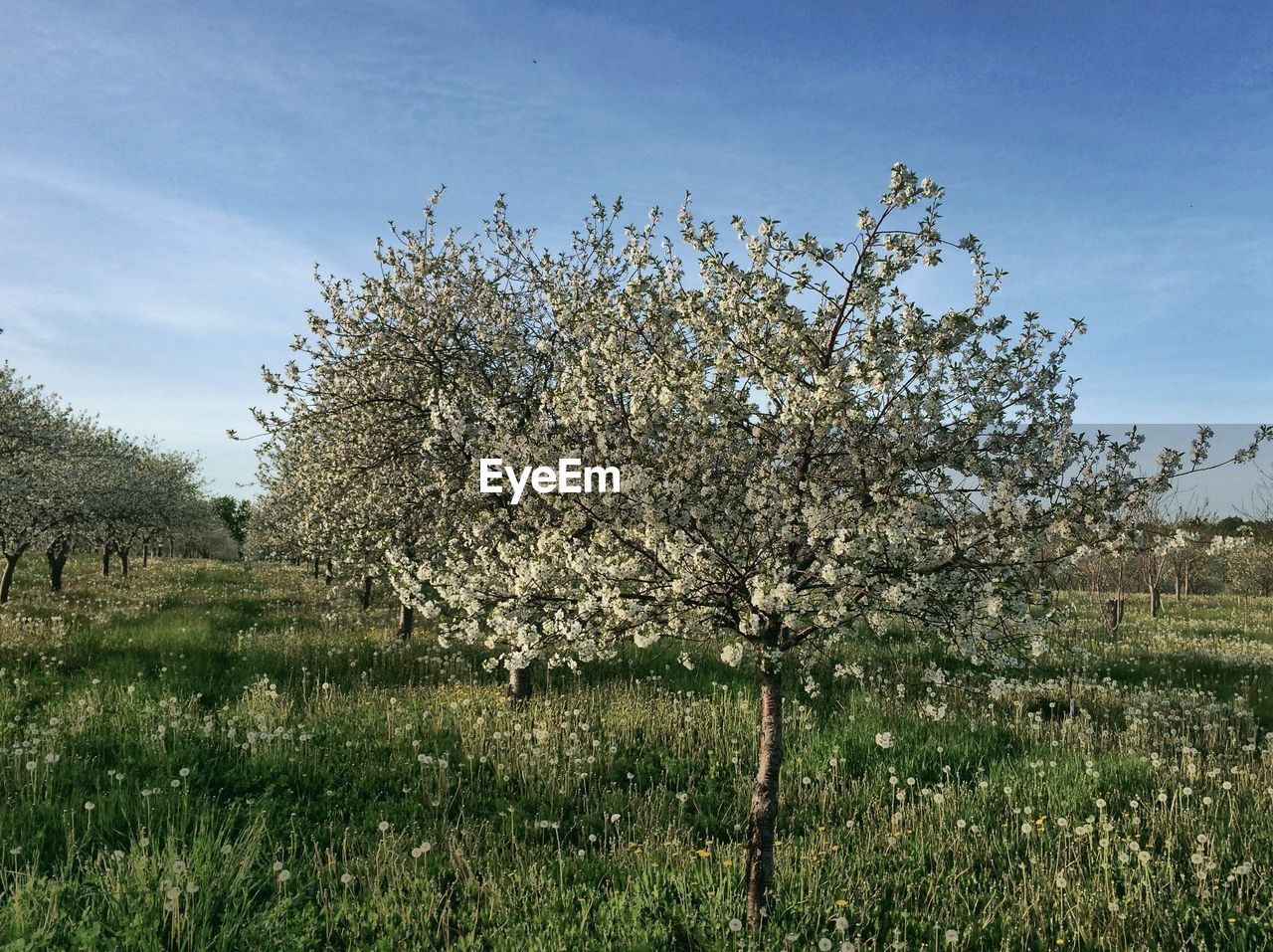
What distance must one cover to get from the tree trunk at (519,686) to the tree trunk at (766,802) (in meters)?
6.70

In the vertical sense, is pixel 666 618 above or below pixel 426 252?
below

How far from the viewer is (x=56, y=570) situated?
30.0 metres

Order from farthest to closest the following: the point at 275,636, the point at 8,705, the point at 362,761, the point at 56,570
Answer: the point at 56,570 < the point at 275,636 < the point at 8,705 < the point at 362,761

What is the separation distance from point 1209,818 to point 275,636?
17358mm

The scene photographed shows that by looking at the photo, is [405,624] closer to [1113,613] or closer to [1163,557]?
[1163,557]

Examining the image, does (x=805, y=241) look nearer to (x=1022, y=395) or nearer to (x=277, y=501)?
(x=1022, y=395)

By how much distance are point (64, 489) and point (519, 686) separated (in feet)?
72.5

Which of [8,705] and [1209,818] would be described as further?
[8,705]

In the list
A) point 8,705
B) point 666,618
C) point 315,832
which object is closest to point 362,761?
point 315,832

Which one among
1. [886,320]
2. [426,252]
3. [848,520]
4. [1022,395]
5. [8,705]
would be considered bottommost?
[8,705]

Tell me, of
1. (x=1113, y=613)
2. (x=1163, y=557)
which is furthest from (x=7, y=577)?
(x=1113, y=613)

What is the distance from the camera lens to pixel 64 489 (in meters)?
25.1

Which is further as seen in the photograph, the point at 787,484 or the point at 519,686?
the point at 519,686

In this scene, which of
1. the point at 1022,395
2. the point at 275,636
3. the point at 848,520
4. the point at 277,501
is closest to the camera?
the point at 848,520
